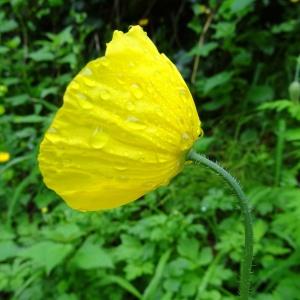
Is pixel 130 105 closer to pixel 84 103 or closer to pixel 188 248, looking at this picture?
pixel 84 103

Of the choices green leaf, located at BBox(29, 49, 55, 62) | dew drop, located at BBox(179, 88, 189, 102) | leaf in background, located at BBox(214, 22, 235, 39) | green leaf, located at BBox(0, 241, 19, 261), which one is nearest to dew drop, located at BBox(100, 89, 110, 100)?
dew drop, located at BBox(179, 88, 189, 102)

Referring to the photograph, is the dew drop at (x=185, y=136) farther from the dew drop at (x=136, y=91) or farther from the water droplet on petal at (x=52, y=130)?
the water droplet on petal at (x=52, y=130)

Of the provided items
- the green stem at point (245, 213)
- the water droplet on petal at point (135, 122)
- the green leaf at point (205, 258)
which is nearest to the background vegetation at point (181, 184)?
the green leaf at point (205, 258)

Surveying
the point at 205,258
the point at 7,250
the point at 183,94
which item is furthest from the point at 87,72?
the point at 7,250

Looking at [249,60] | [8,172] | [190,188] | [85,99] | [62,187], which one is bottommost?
[8,172]

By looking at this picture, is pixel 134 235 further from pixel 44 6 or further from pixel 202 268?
pixel 44 6

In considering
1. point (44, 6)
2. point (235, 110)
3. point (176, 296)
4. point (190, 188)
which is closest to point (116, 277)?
point (176, 296)
